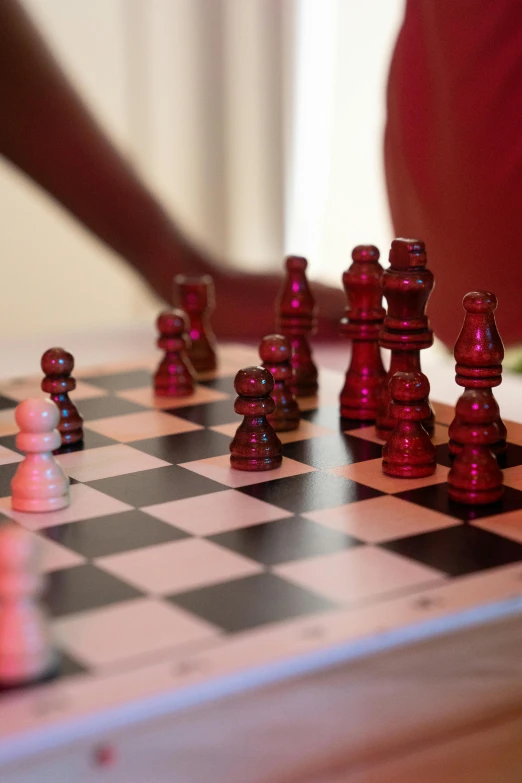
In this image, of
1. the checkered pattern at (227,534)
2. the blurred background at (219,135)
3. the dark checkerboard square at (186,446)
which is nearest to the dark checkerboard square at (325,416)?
the checkered pattern at (227,534)

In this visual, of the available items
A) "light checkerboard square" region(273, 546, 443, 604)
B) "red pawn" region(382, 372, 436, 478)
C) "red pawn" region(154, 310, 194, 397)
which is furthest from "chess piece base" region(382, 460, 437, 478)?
"red pawn" region(154, 310, 194, 397)

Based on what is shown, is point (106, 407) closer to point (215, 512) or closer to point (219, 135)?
point (215, 512)

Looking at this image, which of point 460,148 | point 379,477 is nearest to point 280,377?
point 379,477

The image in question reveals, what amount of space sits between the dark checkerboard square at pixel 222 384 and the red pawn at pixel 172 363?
0.06m

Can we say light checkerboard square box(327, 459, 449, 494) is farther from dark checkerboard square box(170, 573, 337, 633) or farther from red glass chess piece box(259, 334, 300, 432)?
dark checkerboard square box(170, 573, 337, 633)

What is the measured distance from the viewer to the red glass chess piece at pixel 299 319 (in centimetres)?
170

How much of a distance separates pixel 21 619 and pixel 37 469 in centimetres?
37

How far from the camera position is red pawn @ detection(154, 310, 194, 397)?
1688 mm

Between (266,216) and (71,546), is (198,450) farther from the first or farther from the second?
(266,216)

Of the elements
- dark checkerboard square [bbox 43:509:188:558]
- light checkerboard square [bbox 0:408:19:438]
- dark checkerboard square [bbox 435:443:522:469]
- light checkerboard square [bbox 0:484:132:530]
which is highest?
light checkerboard square [bbox 0:408:19:438]

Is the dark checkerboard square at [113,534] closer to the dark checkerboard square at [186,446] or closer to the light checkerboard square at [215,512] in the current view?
the light checkerboard square at [215,512]

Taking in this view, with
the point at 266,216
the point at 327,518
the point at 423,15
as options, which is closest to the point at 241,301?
the point at 266,216

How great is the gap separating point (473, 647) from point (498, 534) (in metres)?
0.21

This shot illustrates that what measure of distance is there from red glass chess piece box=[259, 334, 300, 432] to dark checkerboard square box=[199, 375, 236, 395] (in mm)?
233
